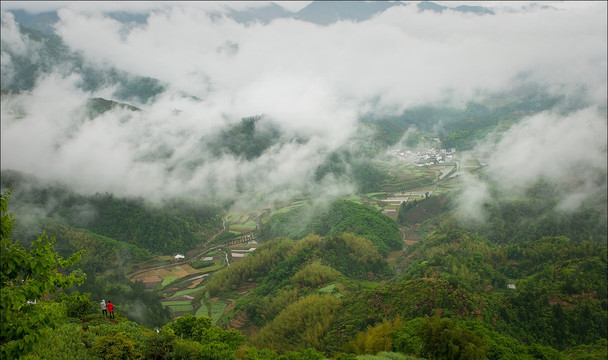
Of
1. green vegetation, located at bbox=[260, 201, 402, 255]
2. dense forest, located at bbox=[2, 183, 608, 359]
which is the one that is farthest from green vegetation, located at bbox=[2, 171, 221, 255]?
green vegetation, located at bbox=[260, 201, 402, 255]

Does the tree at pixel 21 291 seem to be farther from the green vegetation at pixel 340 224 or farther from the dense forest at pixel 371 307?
the green vegetation at pixel 340 224

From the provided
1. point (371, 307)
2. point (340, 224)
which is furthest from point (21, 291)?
point (340, 224)

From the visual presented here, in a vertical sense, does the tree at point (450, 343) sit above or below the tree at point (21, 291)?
A: below

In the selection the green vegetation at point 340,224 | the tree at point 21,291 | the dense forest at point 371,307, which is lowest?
the green vegetation at point 340,224

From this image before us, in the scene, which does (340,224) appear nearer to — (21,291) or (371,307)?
(371,307)

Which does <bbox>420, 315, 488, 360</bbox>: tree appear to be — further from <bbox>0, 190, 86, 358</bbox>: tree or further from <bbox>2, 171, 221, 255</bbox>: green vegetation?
<bbox>2, 171, 221, 255</bbox>: green vegetation

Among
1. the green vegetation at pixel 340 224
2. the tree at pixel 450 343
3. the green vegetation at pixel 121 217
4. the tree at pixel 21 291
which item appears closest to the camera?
the tree at pixel 21 291

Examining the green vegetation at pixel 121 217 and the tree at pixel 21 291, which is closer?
the tree at pixel 21 291

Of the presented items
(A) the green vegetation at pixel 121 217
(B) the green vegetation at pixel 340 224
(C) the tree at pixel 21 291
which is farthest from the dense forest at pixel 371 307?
(A) the green vegetation at pixel 121 217
